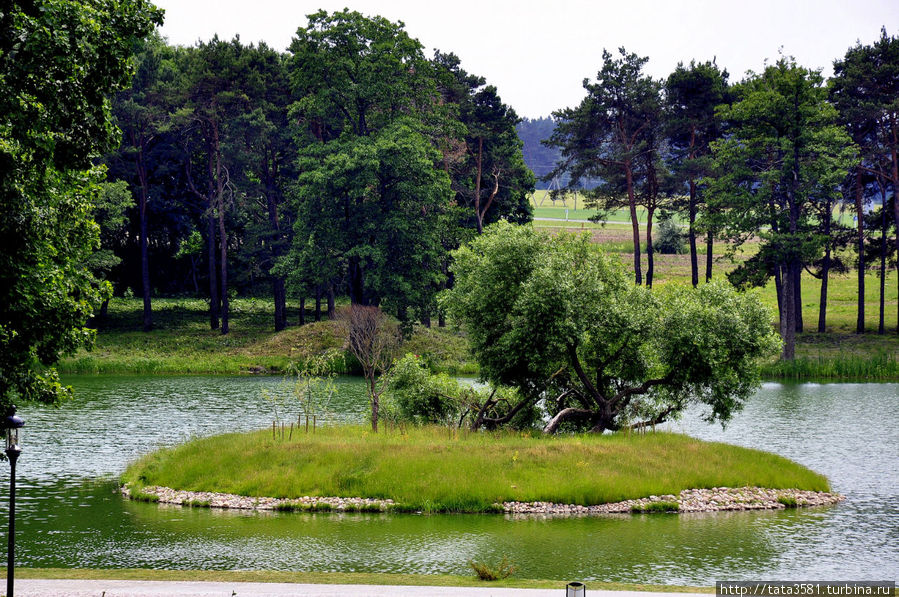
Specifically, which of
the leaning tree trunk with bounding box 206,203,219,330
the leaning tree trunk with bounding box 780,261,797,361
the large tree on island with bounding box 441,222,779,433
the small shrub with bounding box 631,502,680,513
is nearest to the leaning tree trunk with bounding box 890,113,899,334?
the leaning tree trunk with bounding box 780,261,797,361

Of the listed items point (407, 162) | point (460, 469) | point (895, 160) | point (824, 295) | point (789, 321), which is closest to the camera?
point (460, 469)

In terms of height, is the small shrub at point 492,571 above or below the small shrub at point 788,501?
above

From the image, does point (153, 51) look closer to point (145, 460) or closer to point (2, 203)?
point (145, 460)

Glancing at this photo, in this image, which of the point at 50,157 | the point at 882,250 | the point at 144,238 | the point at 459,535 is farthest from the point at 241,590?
the point at 882,250

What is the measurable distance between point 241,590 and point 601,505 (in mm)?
15362

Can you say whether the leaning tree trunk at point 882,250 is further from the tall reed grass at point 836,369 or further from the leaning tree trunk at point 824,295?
the tall reed grass at point 836,369

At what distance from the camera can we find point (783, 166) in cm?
7388

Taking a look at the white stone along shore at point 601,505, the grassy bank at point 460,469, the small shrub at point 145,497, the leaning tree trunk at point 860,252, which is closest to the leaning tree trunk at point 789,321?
the leaning tree trunk at point 860,252

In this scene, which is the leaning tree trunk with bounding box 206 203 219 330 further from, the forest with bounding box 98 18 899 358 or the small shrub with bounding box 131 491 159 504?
the small shrub with bounding box 131 491 159 504

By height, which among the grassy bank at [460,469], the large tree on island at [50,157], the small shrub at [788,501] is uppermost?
the large tree on island at [50,157]

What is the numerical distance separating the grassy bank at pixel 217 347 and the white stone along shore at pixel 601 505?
3422 cm

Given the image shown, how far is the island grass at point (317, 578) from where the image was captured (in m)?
20.0

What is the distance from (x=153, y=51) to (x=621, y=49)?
4679 centimetres

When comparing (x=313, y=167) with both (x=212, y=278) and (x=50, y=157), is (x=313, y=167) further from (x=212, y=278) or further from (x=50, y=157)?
(x=50, y=157)
